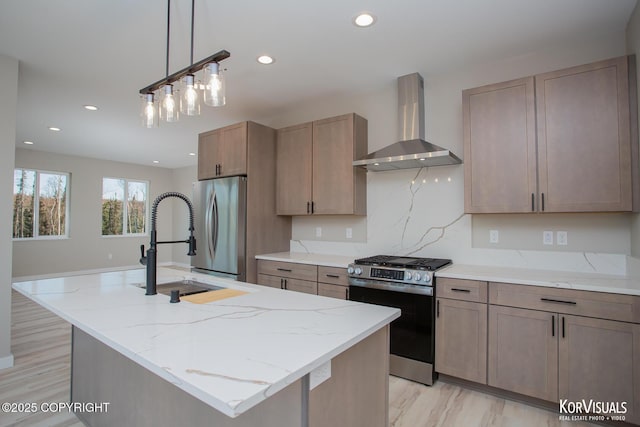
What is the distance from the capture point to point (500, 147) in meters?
2.56

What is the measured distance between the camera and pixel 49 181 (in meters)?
6.81

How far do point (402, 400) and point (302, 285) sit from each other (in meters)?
1.33

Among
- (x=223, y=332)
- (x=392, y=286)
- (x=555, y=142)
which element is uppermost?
(x=555, y=142)

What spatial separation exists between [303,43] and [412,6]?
0.86 metres

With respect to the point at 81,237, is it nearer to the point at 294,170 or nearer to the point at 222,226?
the point at 222,226

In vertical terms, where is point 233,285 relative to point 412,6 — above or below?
below

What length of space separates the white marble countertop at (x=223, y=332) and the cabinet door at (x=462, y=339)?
4.05ft

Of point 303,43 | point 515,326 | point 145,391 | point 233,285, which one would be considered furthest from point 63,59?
point 515,326

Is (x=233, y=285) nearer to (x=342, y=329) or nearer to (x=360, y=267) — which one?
(x=342, y=329)

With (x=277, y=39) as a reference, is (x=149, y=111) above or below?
below

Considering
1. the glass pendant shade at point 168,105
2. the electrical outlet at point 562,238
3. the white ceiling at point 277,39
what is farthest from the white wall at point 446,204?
the glass pendant shade at point 168,105

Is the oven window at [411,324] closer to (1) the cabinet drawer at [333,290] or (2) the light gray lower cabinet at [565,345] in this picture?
(1) the cabinet drawer at [333,290]

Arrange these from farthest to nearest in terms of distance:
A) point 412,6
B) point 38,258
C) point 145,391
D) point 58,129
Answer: point 38,258 → point 58,129 → point 412,6 → point 145,391

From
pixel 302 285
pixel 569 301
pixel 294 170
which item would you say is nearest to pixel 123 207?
pixel 294 170
